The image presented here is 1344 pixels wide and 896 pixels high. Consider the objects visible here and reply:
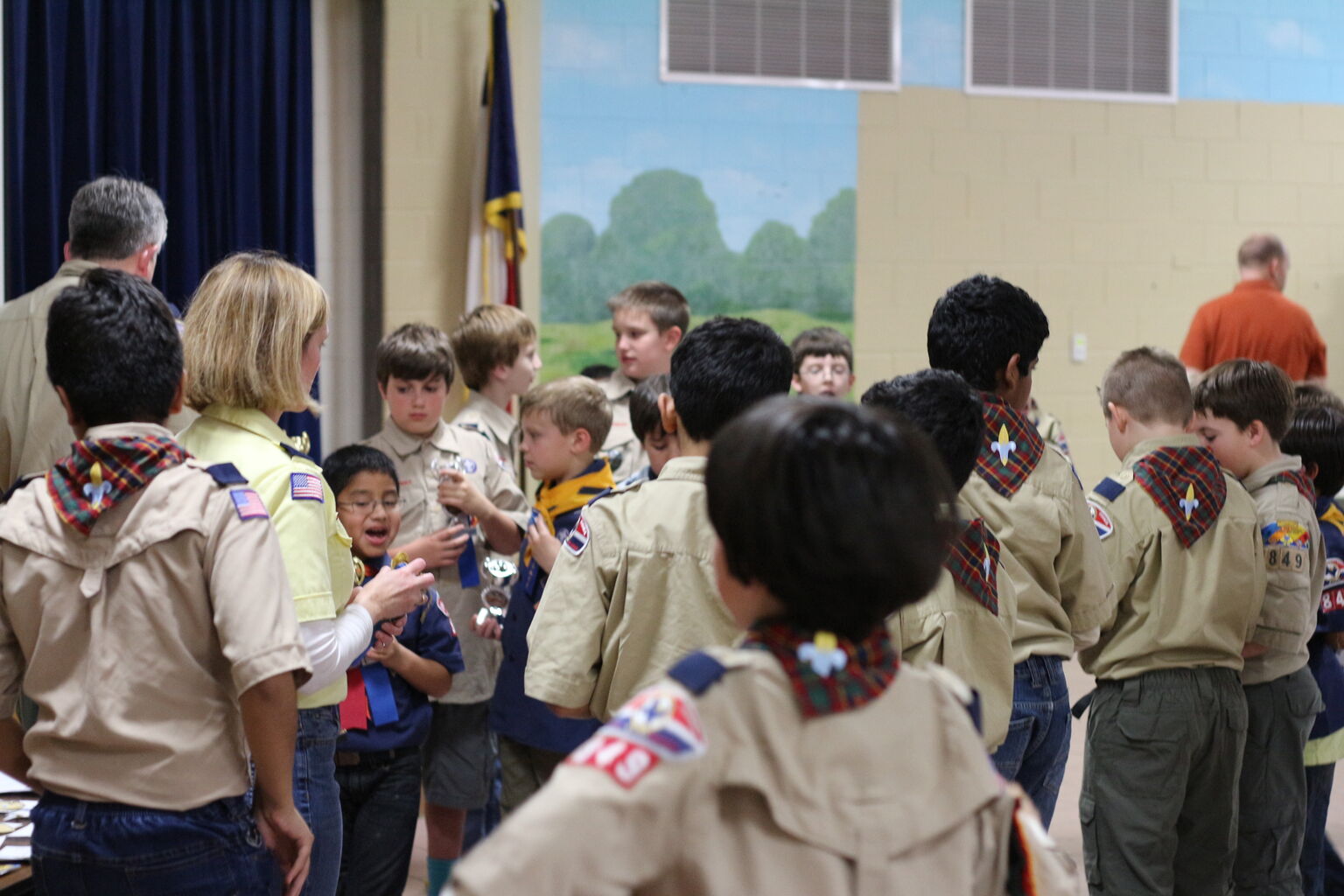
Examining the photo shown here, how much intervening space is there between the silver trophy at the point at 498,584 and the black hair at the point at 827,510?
6.36 ft

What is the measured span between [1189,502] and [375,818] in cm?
172

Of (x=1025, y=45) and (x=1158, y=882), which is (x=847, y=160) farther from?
(x=1158, y=882)

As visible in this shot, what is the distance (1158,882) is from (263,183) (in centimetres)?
396

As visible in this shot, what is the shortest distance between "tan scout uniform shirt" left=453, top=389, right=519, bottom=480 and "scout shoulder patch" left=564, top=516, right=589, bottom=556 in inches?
66.8

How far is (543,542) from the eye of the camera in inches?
101

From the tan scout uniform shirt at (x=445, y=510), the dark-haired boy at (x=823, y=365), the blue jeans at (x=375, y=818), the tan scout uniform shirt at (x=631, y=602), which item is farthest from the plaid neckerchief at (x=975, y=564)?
the dark-haired boy at (x=823, y=365)

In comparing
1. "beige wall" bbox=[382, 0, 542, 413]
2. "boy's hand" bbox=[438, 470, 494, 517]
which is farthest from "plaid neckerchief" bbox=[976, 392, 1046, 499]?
"beige wall" bbox=[382, 0, 542, 413]

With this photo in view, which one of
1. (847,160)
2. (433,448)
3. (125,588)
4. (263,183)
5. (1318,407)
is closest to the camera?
(125,588)

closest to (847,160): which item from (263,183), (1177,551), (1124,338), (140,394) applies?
(1124,338)

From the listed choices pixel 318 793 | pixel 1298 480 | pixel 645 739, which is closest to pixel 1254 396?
pixel 1298 480

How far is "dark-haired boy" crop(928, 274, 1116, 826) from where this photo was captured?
2.12 m

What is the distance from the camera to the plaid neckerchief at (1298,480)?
8.95 feet

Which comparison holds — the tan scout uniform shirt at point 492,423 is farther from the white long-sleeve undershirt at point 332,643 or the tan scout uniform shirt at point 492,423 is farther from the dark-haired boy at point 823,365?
the white long-sleeve undershirt at point 332,643

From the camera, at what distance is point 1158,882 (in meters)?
2.50
